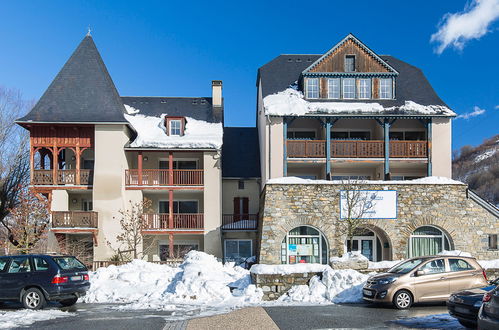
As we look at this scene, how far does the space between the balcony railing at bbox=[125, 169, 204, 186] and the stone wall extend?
20.9 ft

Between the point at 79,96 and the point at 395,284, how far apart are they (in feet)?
72.5

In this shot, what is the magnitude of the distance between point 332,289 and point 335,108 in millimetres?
13343

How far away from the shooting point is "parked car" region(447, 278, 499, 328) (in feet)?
34.3

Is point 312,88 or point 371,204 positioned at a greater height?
point 312,88

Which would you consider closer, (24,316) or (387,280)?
(24,316)

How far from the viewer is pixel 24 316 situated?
500 inches

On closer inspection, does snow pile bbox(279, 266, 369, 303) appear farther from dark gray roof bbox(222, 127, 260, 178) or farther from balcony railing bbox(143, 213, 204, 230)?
dark gray roof bbox(222, 127, 260, 178)

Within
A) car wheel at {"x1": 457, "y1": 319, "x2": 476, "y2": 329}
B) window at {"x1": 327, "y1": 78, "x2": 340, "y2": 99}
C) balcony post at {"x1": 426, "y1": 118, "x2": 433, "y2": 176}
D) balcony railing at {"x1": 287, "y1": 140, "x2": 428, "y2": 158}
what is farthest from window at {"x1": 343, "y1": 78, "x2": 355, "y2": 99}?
car wheel at {"x1": 457, "y1": 319, "x2": 476, "y2": 329}

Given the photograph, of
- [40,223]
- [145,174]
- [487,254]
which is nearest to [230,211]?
[145,174]

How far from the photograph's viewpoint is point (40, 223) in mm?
26891

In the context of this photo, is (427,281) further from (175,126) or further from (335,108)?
(175,126)

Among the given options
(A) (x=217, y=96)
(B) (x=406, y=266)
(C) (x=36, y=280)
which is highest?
(A) (x=217, y=96)

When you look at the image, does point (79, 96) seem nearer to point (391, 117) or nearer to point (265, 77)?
point (265, 77)

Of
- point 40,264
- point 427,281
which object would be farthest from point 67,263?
point 427,281
